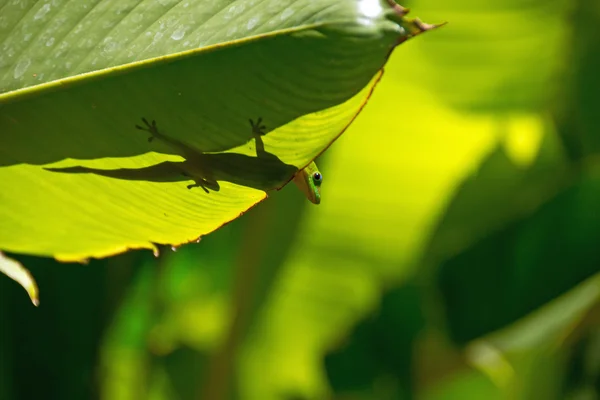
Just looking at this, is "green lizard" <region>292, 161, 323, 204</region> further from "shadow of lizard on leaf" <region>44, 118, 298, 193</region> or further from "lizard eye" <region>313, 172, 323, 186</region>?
"shadow of lizard on leaf" <region>44, 118, 298, 193</region>

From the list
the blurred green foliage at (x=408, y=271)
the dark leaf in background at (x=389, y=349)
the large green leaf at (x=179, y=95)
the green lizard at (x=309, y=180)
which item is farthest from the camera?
the dark leaf in background at (x=389, y=349)

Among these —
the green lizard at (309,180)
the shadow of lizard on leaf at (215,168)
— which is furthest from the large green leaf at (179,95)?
the green lizard at (309,180)

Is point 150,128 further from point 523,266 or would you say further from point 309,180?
point 523,266

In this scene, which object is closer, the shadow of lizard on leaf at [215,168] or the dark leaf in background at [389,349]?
the shadow of lizard on leaf at [215,168]

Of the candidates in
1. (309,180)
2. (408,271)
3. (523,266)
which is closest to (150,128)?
(309,180)

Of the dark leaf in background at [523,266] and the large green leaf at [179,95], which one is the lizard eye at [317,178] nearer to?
the large green leaf at [179,95]

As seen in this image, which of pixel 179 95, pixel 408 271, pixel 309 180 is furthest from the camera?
pixel 408 271

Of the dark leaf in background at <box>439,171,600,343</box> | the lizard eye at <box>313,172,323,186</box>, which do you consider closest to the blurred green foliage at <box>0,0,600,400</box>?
the dark leaf in background at <box>439,171,600,343</box>
